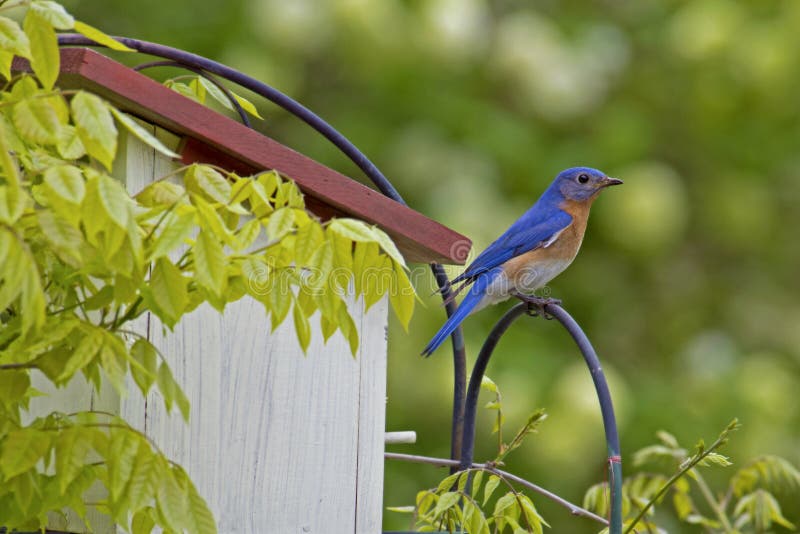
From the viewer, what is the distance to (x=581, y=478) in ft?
15.8

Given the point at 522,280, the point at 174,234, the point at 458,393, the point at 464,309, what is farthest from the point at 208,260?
the point at 522,280

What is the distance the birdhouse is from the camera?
249cm

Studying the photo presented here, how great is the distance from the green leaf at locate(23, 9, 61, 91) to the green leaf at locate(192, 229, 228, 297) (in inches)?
13.7

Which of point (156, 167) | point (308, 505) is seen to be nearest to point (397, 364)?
point (308, 505)

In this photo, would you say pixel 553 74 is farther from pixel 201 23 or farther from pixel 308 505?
pixel 308 505

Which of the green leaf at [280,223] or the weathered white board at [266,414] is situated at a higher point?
the green leaf at [280,223]

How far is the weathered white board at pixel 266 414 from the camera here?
2533mm

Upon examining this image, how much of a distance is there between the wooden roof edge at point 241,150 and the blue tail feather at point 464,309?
39 cm

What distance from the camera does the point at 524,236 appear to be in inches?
152

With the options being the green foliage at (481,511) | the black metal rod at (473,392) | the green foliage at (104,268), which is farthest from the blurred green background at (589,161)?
the green foliage at (104,268)

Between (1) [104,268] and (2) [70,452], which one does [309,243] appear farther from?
(2) [70,452]

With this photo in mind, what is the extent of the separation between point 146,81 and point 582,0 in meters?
4.29

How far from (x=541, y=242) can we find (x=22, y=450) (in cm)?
237

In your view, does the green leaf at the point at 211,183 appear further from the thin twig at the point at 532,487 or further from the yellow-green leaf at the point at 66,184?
the thin twig at the point at 532,487
